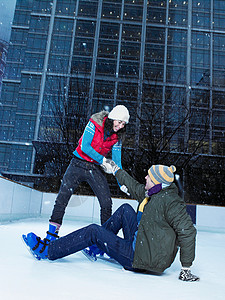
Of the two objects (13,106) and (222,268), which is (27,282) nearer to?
(222,268)

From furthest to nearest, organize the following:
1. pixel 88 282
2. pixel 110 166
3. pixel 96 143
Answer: pixel 96 143 < pixel 110 166 < pixel 88 282

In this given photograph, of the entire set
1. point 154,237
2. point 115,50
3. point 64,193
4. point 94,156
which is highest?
point 115,50

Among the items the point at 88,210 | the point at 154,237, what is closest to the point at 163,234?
the point at 154,237

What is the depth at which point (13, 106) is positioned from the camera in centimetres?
4059

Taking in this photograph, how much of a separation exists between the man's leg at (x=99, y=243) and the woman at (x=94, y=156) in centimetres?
57

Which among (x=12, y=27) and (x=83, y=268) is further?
(x=12, y=27)

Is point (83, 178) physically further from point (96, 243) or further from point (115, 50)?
point (115, 50)

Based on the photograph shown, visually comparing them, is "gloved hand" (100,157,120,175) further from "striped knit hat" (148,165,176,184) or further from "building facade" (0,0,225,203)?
"building facade" (0,0,225,203)

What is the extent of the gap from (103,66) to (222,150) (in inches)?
599

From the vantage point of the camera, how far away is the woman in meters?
2.62

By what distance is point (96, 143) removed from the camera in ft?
8.88

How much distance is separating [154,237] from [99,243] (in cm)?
40

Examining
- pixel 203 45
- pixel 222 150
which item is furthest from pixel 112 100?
pixel 203 45

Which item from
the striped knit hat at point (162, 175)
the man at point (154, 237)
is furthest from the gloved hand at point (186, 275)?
the striped knit hat at point (162, 175)
